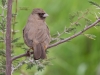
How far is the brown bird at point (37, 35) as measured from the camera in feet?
10.5

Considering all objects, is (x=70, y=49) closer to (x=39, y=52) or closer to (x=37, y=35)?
(x=37, y=35)

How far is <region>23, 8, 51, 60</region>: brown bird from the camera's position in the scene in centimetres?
320

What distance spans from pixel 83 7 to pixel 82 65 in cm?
80

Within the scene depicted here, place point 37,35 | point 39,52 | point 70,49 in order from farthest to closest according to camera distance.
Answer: point 70,49 < point 37,35 < point 39,52

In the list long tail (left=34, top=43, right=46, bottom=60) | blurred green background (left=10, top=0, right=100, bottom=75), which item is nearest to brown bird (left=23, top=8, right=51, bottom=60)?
long tail (left=34, top=43, right=46, bottom=60)

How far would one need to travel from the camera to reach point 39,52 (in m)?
3.13

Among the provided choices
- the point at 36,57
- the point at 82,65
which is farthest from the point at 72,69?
the point at 36,57

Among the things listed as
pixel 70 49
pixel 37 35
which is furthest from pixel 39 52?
pixel 70 49

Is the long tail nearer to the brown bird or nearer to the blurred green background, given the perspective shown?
the brown bird

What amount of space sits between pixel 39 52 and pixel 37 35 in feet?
1.11

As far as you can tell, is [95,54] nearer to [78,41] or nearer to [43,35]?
[78,41]

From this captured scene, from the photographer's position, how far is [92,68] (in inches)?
206

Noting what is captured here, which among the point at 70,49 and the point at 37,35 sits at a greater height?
the point at 37,35

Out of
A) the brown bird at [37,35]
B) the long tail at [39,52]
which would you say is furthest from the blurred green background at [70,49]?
the long tail at [39,52]
